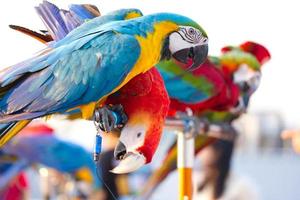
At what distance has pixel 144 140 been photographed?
834 millimetres

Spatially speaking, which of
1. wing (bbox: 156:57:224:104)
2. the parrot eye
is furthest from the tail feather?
wing (bbox: 156:57:224:104)

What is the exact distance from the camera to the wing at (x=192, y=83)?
1488 millimetres

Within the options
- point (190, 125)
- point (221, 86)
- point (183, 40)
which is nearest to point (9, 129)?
point (183, 40)

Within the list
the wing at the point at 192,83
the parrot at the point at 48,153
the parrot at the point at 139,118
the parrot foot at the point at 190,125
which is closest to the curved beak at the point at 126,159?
the parrot at the point at 139,118

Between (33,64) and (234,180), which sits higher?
(33,64)

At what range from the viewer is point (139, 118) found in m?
0.84

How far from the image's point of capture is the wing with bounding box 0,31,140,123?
0.79 m

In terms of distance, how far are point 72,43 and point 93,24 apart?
0.18 feet

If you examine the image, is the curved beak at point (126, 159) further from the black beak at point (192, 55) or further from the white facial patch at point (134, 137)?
the black beak at point (192, 55)

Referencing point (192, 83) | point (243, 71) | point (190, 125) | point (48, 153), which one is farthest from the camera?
point (48, 153)

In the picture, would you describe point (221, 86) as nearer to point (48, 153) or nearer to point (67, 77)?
point (48, 153)

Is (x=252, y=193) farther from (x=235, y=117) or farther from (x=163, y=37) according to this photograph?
(x=163, y=37)

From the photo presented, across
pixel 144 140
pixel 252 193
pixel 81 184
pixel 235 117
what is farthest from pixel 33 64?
pixel 252 193

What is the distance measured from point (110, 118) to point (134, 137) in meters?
0.04
